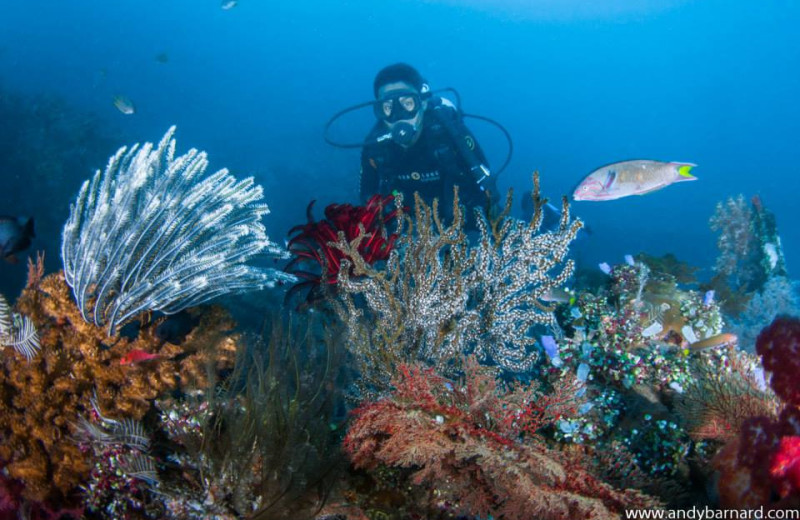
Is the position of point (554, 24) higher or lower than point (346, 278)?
higher

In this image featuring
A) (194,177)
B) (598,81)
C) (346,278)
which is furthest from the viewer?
(598,81)

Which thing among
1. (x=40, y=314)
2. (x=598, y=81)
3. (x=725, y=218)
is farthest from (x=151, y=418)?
(x=598, y=81)

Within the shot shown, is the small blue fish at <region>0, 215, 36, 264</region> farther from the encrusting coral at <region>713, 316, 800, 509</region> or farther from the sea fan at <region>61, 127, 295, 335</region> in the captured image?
the encrusting coral at <region>713, 316, 800, 509</region>

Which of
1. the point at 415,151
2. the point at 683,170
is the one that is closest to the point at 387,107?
the point at 415,151

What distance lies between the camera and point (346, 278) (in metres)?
3.10

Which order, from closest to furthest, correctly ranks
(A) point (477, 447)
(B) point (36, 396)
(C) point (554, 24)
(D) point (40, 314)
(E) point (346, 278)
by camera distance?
(A) point (477, 447), (B) point (36, 396), (D) point (40, 314), (E) point (346, 278), (C) point (554, 24)

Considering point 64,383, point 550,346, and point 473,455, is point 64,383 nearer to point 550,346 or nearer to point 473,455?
point 473,455

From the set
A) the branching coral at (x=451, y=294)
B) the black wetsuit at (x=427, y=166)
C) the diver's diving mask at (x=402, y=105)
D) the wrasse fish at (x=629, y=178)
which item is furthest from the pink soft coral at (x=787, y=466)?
the diver's diving mask at (x=402, y=105)

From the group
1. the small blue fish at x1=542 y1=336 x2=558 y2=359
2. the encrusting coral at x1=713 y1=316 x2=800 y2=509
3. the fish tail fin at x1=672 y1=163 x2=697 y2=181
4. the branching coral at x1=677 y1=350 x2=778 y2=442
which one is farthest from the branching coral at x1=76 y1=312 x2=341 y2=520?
the fish tail fin at x1=672 y1=163 x2=697 y2=181

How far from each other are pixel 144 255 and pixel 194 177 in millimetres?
880

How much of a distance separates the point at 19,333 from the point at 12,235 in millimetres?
1550

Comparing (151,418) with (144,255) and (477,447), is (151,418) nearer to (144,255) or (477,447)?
(144,255)

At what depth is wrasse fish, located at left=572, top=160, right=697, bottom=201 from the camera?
11.3 feet

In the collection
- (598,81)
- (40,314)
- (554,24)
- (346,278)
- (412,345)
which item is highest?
(554,24)
